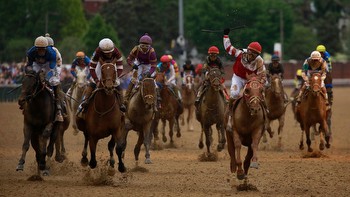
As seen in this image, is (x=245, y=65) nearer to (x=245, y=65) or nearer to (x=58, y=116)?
(x=245, y=65)

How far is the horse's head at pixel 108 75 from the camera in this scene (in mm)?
18797

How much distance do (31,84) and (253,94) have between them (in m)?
4.53

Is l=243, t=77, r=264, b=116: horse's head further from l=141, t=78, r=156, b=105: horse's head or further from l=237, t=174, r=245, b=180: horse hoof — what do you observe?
l=141, t=78, r=156, b=105: horse's head

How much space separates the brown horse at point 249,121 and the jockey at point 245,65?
1.74 feet

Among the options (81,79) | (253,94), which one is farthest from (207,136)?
(253,94)

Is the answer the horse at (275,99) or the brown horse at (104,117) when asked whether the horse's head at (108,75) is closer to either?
the brown horse at (104,117)

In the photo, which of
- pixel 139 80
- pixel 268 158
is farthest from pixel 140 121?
pixel 268 158

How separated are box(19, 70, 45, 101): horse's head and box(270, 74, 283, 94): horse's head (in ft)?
37.1

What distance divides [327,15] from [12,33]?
46115 mm

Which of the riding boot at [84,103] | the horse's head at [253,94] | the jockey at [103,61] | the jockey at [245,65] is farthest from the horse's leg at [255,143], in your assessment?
the riding boot at [84,103]

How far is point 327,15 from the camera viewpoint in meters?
128

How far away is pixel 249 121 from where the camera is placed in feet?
59.8

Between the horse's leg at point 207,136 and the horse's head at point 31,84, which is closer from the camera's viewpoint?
the horse's head at point 31,84

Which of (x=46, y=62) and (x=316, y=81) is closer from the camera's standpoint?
(x=46, y=62)
